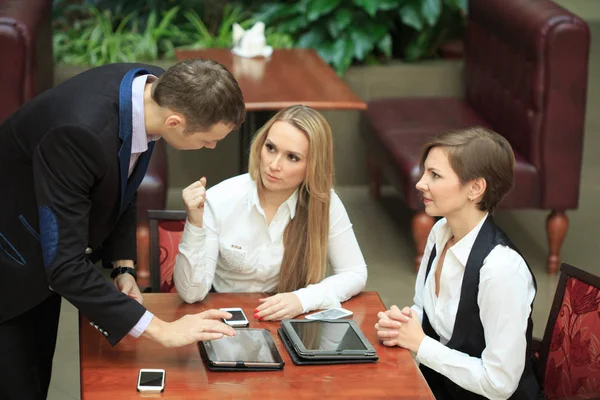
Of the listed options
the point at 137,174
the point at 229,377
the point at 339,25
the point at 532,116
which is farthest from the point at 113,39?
the point at 229,377

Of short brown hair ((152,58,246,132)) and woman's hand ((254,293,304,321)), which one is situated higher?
short brown hair ((152,58,246,132))

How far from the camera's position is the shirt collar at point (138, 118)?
8.30 feet

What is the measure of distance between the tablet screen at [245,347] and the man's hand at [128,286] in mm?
372

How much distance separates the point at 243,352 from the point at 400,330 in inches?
17.8

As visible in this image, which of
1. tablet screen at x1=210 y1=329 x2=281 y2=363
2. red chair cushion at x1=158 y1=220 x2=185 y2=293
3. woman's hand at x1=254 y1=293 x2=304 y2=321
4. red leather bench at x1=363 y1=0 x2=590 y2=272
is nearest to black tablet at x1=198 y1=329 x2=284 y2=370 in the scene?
tablet screen at x1=210 y1=329 x2=281 y2=363

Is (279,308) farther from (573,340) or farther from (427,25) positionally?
(427,25)

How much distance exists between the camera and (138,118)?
2.53 m

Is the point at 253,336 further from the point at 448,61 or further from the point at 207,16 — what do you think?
the point at 207,16

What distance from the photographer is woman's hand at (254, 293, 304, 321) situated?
292 cm

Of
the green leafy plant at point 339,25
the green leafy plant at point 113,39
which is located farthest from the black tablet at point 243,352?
the green leafy plant at point 113,39

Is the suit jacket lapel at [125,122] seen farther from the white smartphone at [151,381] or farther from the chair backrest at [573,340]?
the chair backrest at [573,340]

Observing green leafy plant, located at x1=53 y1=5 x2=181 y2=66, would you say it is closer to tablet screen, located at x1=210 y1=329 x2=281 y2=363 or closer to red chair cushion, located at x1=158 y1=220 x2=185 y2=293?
red chair cushion, located at x1=158 y1=220 x2=185 y2=293

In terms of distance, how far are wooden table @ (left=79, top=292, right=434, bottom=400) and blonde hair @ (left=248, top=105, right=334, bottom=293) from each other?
44cm

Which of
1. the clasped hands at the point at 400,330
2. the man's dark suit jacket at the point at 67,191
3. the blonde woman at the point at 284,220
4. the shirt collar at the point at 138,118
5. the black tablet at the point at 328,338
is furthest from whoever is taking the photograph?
the blonde woman at the point at 284,220
